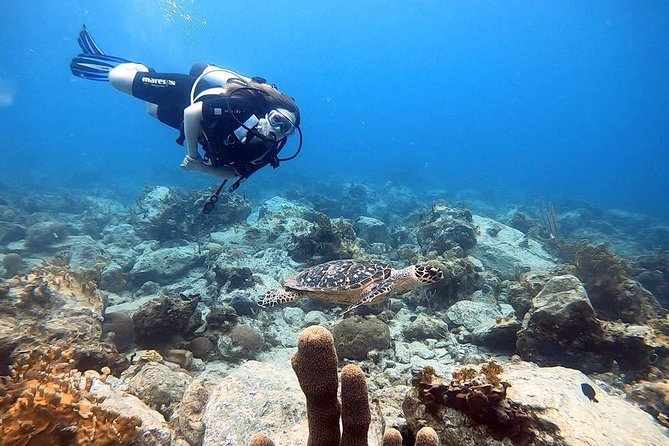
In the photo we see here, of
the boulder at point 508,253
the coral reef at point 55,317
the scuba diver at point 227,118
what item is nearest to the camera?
the coral reef at point 55,317

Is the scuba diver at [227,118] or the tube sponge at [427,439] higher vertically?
the scuba diver at [227,118]

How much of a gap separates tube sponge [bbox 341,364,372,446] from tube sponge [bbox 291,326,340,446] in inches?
2.8

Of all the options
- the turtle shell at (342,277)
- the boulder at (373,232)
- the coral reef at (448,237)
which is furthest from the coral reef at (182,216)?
the coral reef at (448,237)

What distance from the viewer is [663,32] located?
6125cm

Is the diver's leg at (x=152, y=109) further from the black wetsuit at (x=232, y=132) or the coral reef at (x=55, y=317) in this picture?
the coral reef at (x=55, y=317)

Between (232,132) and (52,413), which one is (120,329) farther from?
(232,132)

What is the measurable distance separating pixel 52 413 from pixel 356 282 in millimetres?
4173

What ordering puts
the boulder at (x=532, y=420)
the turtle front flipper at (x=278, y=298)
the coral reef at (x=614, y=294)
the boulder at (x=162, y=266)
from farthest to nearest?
the boulder at (x=162, y=266) < the turtle front flipper at (x=278, y=298) < the coral reef at (x=614, y=294) < the boulder at (x=532, y=420)

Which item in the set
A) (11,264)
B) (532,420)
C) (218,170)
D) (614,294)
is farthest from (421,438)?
(11,264)

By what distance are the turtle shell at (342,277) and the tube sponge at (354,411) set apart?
3694mm

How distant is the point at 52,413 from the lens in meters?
2.19

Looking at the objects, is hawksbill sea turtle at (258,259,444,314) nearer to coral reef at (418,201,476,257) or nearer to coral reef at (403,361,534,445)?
coral reef at (403,361,534,445)

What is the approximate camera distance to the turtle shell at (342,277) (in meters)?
5.57

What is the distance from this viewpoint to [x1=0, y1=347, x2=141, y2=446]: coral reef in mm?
2047
